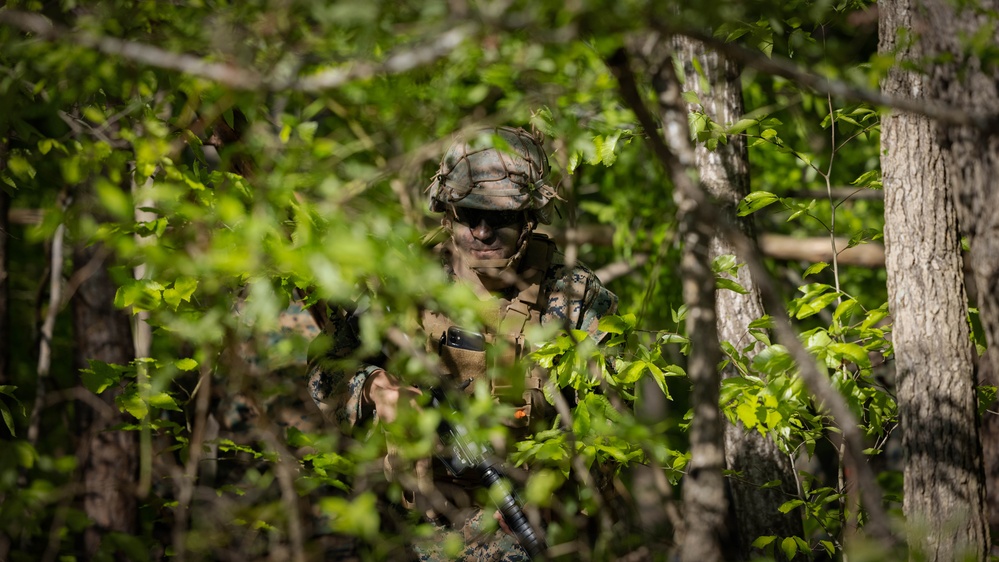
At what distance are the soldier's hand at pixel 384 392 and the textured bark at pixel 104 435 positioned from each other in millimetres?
1955

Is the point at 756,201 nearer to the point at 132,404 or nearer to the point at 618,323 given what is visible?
the point at 618,323

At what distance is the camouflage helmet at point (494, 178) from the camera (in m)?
2.85

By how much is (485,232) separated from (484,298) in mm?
238

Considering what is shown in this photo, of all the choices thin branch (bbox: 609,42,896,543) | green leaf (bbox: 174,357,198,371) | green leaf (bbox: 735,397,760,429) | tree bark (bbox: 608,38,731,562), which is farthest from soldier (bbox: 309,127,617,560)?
thin branch (bbox: 609,42,896,543)

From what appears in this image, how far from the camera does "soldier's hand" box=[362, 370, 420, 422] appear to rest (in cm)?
265

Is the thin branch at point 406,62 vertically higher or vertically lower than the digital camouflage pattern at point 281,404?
higher

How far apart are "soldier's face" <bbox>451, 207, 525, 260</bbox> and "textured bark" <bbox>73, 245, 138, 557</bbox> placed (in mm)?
2256

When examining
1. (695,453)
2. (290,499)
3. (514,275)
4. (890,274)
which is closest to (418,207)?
(514,275)

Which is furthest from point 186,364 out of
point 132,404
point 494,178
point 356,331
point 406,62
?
point 406,62

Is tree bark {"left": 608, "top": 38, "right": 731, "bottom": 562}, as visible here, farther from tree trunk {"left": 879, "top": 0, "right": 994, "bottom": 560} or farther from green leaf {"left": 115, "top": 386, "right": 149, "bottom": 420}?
green leaf {"left": 115, "top": 386, "right": 149, "bottom": 420}

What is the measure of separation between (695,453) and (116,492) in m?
3.47

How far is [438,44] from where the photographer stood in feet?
4.58

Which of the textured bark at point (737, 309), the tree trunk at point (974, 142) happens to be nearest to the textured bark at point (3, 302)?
the textured bark at point (737, 309)

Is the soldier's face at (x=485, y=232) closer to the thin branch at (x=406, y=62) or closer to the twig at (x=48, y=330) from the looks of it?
the thin branch at (x=406, y=62)
